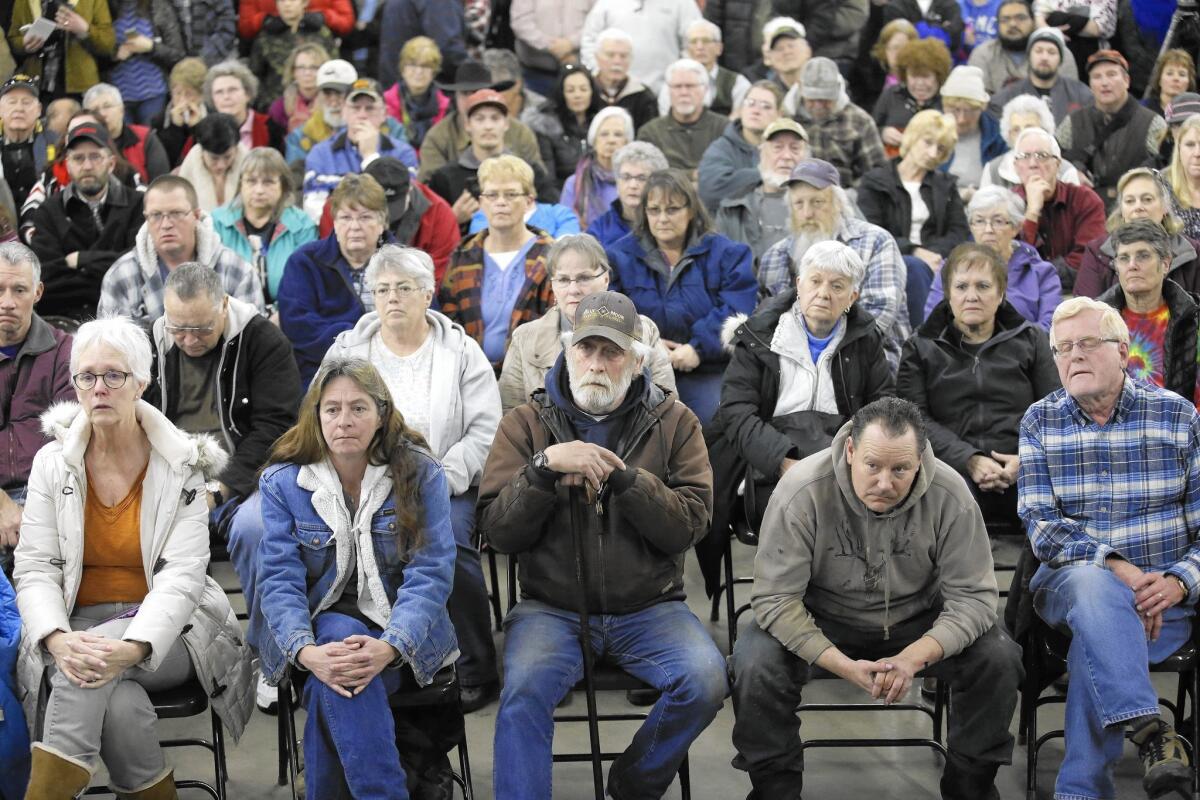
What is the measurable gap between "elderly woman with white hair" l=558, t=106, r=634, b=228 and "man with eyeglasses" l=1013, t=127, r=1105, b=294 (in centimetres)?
191

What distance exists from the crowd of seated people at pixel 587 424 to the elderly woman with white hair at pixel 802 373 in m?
0.01

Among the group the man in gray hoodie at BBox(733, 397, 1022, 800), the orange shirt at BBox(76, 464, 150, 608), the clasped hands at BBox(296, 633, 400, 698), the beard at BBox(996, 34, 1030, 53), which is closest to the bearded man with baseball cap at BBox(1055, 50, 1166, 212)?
the beard at BBox(996, 34, 1030, 53)

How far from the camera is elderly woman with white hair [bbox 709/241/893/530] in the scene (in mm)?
4938

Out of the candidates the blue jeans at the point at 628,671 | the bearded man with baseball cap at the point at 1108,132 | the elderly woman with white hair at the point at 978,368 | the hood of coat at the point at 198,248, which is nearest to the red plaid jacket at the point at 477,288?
the hood of coat at the point at 198,248

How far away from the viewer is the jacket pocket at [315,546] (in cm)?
393

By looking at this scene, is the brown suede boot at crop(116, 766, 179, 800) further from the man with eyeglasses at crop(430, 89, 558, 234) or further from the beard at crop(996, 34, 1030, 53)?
the beard at crop(996, 34, 1030, 53)

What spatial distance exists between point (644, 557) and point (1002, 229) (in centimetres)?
278

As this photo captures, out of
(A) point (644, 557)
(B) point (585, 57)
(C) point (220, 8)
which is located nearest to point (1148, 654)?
(A) point (644, 557)

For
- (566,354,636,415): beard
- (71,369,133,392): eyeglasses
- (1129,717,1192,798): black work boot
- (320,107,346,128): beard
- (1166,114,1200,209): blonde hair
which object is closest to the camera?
(1129,717,1192,798): black work boot

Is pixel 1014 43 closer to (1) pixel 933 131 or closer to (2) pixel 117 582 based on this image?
(1) pixel 933 131

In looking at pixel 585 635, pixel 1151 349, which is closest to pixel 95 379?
pixel 585 635

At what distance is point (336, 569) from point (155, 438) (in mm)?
651

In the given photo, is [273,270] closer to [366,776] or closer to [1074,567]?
[366,776]

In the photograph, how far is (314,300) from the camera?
586cm
